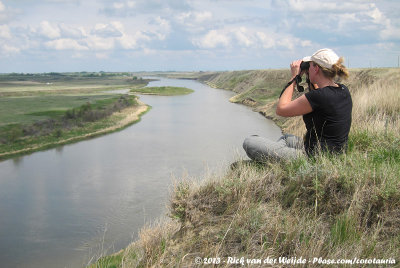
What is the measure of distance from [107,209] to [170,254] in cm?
1273

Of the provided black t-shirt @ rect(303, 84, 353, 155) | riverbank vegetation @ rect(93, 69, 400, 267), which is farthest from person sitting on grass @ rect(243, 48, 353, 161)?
riverbank vegetation @ rect(93, 69, 400, 267)

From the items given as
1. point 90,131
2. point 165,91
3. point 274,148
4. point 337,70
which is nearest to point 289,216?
point 274,148

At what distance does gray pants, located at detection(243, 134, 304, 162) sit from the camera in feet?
14.5

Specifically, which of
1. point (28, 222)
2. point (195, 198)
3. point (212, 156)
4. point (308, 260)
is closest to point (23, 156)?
point (28, 222)

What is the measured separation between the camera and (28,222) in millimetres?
14891

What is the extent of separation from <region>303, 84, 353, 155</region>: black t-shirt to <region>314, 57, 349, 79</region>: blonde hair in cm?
14

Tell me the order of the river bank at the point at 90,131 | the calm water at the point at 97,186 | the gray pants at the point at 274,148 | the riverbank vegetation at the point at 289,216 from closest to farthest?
the riverbank vegetation at the point at 289,216
the gray pants at the point at 274,148
the calm water at the point at 97,186
the river bank at the point at 90,131

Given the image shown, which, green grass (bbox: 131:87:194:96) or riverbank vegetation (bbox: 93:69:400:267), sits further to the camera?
green grass (bbox: 131:87:194:96)

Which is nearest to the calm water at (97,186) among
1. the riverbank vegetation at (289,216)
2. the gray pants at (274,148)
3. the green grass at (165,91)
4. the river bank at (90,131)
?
the gray pants at (274,148)

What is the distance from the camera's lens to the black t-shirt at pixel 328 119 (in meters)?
3.80

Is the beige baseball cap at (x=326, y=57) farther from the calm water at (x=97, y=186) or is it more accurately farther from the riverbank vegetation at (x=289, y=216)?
the calm water at (x=97, y=186)

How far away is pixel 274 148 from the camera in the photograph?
14.8ft

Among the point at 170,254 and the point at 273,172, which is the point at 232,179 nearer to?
the point at 273,172

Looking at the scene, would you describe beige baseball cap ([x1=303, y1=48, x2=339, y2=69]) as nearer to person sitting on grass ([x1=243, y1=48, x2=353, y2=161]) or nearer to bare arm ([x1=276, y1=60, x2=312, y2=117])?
person sitting on grass ([x1=243, y1=48, x2=353, y2=161])
